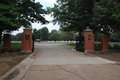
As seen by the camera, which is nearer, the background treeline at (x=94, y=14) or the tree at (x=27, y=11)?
the background treeline at (x=94, y=14)

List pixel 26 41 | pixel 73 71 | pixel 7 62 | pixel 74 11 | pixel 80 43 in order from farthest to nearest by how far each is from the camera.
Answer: pixel 74 11 < pixel 80 43 < pixel 26 41 < pixel 7 62 < pixel 73 71

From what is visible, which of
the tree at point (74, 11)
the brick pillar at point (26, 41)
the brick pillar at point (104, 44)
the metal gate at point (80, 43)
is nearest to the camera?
the brick pillar at point (26, 41)

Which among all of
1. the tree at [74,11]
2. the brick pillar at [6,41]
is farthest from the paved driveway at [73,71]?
the tree at [74,11]

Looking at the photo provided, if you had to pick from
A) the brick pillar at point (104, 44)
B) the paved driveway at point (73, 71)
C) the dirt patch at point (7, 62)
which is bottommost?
the paved driveway at point (73, 71)

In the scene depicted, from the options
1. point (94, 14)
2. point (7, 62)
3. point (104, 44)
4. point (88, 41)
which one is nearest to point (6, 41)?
point (7, 62)

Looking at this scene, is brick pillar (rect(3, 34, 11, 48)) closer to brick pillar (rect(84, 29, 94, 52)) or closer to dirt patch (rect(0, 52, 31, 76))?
dirt patch (rect(0, 52, 31, 76))

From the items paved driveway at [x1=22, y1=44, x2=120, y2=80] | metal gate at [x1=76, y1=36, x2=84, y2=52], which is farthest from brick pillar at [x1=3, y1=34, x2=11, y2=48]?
metal gate at [x1=76, y1=36, x2=84, y2=52]

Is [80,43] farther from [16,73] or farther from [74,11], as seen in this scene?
[16,73]

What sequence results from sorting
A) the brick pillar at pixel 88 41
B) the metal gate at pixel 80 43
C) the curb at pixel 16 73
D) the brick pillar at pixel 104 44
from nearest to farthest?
the curb at pixel 16 73 < the brick pillar at pixel 88 41 < the metal gate at pixel 80 43 < the brick pillar at pixel 104 44

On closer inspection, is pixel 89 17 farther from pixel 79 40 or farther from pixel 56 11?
pixel 56 11

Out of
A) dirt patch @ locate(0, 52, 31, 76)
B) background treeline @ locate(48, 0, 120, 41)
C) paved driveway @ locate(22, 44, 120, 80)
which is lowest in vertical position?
paved driveway @ locate(22, 44, 120, 80)

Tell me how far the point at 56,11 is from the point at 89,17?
796cm

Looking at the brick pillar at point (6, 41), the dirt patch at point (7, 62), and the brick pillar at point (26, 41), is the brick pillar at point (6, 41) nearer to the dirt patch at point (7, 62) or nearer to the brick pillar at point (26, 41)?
the brick pillar at point (26, 41)

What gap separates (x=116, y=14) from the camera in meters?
11.6
